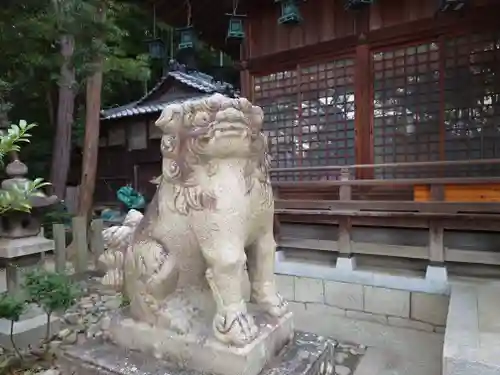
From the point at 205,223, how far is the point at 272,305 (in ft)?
1.99

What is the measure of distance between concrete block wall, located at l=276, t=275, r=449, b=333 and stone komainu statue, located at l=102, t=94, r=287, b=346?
2986 mm

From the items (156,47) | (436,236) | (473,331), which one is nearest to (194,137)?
(473,331)

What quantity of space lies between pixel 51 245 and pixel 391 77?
4.69 metres

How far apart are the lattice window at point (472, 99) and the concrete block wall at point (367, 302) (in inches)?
68.4

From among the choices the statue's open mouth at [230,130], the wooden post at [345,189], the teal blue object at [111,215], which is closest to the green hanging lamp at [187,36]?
the wooden post at [345,189]

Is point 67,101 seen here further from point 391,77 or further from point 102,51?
point 391,77

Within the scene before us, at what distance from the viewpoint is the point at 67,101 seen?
9852 mm

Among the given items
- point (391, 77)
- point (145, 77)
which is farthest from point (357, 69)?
point (145, 77)

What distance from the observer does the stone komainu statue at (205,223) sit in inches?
64.6

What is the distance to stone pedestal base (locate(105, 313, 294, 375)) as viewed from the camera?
160cm

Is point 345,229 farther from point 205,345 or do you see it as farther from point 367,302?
point 205,345

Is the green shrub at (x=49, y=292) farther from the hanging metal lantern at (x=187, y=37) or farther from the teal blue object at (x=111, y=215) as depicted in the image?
the teal blue object at (x=111, y=215)

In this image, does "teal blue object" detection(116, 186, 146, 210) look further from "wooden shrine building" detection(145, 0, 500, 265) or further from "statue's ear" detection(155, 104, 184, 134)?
"statue's ear" detection(155, 104, 184, 134)

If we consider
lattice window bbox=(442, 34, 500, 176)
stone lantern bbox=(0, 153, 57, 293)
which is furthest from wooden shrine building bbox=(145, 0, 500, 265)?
stone lantern bbox=(0, 153, 57, 293)
